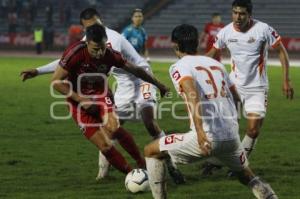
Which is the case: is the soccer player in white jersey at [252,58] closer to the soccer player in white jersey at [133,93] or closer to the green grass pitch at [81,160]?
the green grass pitch at [81,160]

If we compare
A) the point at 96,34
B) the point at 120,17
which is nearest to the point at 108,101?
the point at 96,34

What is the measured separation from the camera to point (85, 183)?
28.5 feet

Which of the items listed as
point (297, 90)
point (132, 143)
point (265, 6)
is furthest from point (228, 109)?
point (265, 6)

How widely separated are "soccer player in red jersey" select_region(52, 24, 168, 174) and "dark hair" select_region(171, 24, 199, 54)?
1363mm

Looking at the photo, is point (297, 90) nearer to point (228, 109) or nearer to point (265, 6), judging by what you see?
point (228, 109)

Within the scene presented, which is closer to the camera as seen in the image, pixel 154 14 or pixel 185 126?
pixel 185 126

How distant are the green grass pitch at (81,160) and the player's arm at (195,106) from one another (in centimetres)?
160

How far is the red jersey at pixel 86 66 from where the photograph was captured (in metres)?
8.14

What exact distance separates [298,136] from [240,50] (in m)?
3.36

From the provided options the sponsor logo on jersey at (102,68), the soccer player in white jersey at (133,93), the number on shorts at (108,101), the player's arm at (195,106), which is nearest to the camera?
the player's arm at (195,106)

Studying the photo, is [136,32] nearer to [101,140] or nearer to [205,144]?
[101,140]

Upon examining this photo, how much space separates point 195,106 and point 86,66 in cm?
222

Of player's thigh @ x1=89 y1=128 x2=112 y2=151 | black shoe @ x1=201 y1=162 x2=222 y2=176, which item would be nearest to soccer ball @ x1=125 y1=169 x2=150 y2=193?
player's thigh @ x1=89 y1=128 x2=112 y2=151

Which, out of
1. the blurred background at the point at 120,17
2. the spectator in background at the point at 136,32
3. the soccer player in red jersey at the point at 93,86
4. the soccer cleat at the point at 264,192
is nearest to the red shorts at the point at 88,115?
the soccer player in red jersey at the point at 93,86
